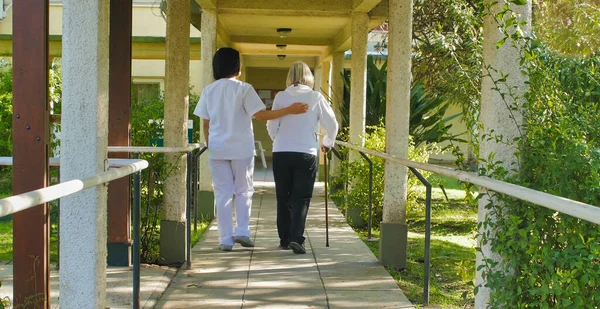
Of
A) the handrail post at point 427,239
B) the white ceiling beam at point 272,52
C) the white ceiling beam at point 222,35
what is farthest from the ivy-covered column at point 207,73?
the white ceiling beam at point 272,52

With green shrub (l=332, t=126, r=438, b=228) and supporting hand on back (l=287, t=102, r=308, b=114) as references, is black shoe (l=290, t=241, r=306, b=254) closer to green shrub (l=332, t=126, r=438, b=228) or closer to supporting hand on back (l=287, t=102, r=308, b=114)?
supporting hand on back (l=287, t=102, r=308, b=114)

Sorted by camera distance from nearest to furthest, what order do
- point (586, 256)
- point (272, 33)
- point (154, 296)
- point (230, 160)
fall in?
point (586, 256)
point (154, 296)
point (230, 160)
point (272, 33)

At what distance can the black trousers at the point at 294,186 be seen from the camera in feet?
22.9

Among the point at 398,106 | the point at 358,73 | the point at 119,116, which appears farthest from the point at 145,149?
the point at 358,73

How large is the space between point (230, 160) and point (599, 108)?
381cm

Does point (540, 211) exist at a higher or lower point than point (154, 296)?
higher

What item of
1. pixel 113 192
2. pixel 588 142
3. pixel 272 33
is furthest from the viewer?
pixel 272 33

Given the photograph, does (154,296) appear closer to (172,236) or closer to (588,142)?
(172,236)

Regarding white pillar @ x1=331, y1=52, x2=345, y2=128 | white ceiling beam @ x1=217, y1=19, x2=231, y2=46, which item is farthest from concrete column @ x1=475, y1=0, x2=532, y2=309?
white pillar @ x1=331, y1=52, x2=345, y2=128

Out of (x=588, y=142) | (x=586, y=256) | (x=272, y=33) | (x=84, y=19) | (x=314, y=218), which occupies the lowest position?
(x=314, y=218)

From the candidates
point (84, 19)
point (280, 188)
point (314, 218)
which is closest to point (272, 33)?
point (314, 218)

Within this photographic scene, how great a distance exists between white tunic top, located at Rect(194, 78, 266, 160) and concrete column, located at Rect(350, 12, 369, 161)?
401 centimetres

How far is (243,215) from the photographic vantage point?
23.0 feet

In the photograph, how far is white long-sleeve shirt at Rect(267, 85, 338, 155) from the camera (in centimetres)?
696
